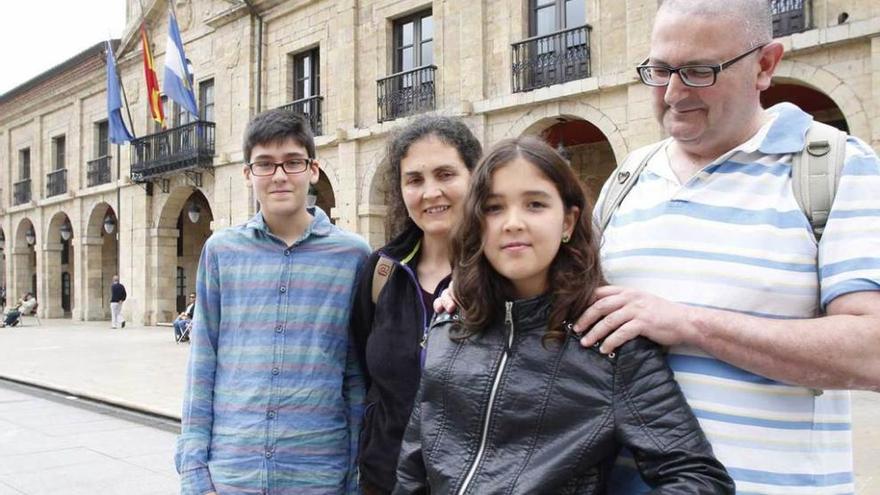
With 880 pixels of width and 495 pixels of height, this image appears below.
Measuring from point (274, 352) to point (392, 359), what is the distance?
46 centimetres

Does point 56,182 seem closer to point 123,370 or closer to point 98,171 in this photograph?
point 98,171

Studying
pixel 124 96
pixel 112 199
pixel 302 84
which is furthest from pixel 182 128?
pixel 112 199

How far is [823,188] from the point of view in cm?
140

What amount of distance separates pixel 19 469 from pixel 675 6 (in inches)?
230

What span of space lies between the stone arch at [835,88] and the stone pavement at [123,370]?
Result: 10.7ft

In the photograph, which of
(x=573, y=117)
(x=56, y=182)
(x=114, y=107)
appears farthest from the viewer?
(x=56, y=182)

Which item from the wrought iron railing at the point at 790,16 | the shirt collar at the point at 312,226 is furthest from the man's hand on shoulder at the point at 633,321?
the wrought iron railing at the point at 790,16

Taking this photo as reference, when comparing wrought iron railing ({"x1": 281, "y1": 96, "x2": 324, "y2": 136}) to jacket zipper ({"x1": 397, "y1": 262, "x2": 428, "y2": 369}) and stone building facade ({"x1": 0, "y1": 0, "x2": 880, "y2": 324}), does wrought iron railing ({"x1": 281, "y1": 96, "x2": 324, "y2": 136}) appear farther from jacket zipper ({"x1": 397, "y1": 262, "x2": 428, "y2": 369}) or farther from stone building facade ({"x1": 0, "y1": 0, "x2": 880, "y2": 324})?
jacket zipper ({"x1": 397, "y1": 262, "x2": 428, "y2": 369})

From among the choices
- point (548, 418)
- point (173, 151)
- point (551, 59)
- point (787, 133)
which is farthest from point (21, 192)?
point (787, 133)

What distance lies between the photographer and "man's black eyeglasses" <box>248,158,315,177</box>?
241 centimetres

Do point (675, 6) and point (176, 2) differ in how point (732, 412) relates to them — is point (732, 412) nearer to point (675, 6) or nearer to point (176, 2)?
point (675, 6)

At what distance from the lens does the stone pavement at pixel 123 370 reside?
5.89 metres

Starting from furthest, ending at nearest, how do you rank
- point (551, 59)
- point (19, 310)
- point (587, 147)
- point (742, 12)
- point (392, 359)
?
point (19, 310), point (587, 147), point (551, 59), point (392, 359), point (742, 12)

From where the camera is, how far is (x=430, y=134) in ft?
7.29
